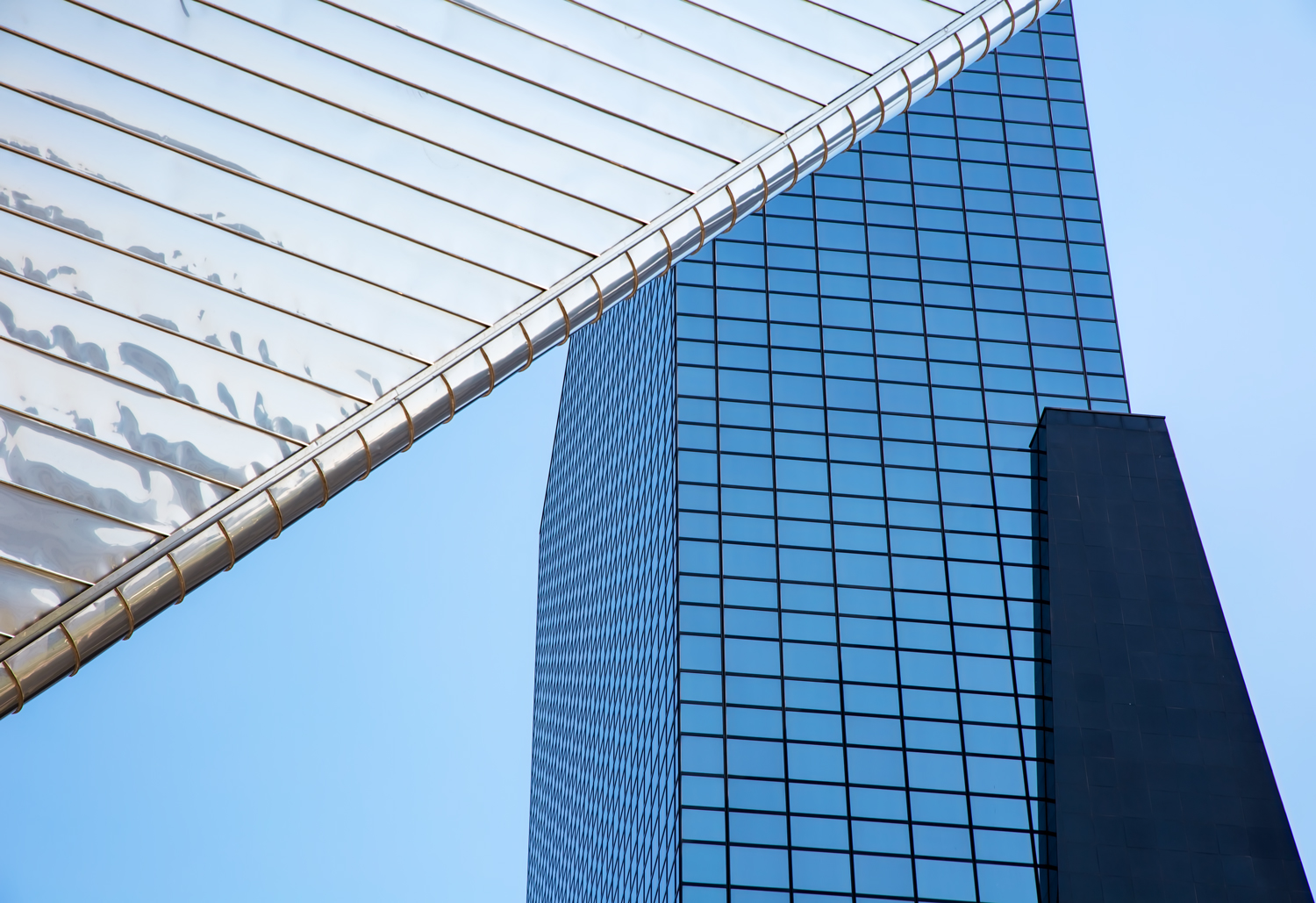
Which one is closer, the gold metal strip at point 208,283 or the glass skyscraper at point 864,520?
the gold metal strip at point 208,283

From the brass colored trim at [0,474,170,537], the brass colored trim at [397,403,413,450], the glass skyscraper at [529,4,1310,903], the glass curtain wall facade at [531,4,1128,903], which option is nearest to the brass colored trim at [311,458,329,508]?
the brass colored trim at [397,403,413,450]

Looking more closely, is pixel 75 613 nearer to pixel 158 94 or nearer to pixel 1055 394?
pixel 158 94

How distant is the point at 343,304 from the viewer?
985 centimetres

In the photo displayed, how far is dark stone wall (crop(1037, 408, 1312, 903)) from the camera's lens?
54688 mm

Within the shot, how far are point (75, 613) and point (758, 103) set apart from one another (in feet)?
26.4

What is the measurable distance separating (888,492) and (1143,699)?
55.2 ft

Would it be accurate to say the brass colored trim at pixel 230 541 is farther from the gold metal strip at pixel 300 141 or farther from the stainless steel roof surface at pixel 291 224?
the gold metal strip at pixel 300 141

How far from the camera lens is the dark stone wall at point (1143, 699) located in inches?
2153

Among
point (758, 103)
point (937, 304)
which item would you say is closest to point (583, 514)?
point (937, 304)

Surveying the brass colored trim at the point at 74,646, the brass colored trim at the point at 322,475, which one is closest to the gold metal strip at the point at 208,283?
the brass colored trim at the point at 322,475

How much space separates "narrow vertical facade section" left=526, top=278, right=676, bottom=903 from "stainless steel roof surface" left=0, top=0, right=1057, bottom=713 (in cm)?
5061

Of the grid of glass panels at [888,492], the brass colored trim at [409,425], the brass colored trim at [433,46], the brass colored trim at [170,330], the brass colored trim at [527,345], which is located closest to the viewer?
the brass colored trim at [170,330]

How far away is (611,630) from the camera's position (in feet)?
289

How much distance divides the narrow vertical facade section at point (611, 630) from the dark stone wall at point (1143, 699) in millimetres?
20121
